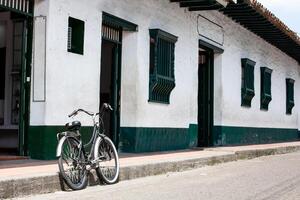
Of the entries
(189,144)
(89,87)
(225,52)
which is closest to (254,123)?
(225,52)

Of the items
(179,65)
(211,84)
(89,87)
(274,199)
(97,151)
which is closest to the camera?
(274,199)

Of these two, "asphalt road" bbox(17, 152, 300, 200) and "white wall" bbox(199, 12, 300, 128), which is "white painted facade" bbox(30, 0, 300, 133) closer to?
"white wall" bbox(199, 12, 300, 128)

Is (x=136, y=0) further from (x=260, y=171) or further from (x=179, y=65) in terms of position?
(x=260, y=171)

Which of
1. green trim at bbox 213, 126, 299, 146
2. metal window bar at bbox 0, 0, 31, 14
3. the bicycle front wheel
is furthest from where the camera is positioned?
green trim at bbox 213, 126, 299, 146

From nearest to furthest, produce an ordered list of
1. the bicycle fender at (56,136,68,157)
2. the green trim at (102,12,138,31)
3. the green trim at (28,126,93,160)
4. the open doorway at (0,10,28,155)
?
the bicycle fender at (56,136,68,157)
the green trim at (28,126,93,160)
the open doorway at (0,10,28,155)
the green trim at (102,12,138,31)

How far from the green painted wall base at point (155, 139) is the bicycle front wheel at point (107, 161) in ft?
12.1

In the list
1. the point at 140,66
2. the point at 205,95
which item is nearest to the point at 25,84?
the point at 140,66

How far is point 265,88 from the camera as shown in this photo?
23484 mm

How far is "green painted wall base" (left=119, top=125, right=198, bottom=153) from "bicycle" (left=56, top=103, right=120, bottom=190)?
3721 millimetres

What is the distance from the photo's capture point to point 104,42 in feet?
44.0

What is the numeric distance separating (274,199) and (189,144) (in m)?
8.41

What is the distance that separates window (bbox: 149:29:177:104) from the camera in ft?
45.1

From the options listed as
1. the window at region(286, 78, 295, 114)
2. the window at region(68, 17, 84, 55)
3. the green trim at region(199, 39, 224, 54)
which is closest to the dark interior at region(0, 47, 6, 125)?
the window at region(68, 17, 84, 55)

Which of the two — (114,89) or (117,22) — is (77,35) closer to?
(117,22)
